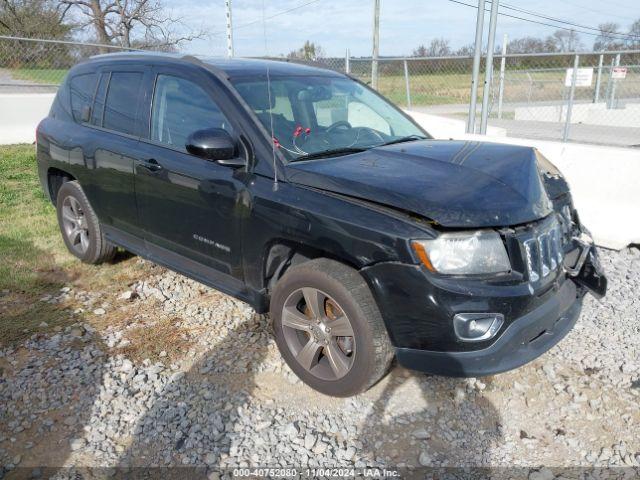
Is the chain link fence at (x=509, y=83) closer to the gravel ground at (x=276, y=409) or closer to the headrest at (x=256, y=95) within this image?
the headrest at (x=256, y=95)

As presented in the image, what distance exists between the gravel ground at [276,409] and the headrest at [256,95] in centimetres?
154

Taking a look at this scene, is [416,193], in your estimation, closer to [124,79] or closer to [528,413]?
[528,413]

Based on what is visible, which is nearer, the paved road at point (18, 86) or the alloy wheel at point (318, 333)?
the alloy wheel at point (318, 333)

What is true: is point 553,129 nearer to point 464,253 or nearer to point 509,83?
point 509,83

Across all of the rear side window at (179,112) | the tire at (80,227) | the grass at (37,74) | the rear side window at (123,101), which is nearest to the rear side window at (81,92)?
the rear side window at (123,101)

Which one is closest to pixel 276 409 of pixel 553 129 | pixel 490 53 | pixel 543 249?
pixel 543 249

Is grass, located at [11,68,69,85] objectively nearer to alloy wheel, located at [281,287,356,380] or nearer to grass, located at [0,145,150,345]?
grass, located at [0,145,150,345]

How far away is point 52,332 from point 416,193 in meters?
2.76

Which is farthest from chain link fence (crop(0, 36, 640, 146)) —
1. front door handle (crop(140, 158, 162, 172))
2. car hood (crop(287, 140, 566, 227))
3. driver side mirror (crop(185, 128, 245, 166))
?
driver side mirror (crop(185, 128, 245, 166))

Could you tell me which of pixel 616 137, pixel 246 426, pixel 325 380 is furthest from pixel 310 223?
pixel 616 137

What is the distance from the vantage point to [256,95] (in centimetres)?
342

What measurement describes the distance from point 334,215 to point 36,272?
333 centimetres

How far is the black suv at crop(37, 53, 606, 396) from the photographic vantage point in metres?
2.57

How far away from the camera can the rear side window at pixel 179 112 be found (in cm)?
344
